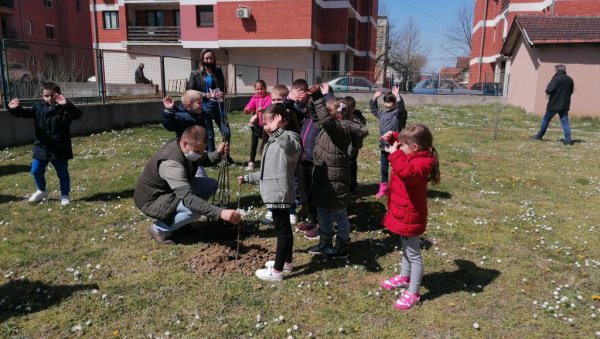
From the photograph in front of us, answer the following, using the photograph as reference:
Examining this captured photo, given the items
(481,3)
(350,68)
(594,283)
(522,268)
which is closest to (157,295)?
(522,268)

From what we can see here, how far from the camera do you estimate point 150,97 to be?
52.4 feet

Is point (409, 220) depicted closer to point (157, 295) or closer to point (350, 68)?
point (157, 295)

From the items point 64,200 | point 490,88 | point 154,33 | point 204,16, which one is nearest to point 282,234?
point 64,200

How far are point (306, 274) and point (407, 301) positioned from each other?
3.53 ft

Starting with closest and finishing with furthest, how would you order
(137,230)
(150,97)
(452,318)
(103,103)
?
1. (452,318)
2. (137,230)
3. (103,103)
4. (150,97)

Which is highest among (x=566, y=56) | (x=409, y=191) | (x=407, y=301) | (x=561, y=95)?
(x=566, y=56)

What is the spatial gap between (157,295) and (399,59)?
245 feet

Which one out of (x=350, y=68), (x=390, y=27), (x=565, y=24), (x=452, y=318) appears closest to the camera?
(x=452, y=318)

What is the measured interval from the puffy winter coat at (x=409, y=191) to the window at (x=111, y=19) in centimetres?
4264

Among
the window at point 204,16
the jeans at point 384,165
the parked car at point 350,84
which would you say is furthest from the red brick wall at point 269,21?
the jeans at point 384,165

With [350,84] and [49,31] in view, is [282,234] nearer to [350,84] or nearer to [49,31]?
[350,84]

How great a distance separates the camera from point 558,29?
66.7 feet

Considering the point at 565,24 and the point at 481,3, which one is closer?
the point at 565,24

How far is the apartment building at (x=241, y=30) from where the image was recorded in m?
35.5
